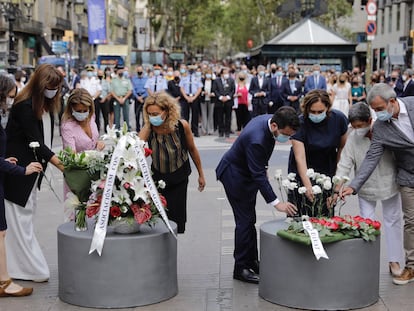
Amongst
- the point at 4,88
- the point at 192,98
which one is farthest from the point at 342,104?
the point at 4,88

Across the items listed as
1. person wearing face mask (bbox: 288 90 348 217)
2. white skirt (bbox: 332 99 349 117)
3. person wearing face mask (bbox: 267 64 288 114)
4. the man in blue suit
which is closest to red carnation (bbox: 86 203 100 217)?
the man in blue suit

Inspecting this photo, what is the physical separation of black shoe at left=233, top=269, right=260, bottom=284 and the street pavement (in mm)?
50

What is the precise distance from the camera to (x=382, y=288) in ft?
22.3

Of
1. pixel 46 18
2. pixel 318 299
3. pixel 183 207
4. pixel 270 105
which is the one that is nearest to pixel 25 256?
pixel 183 207

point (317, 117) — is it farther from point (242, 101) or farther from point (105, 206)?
point (242, 101)

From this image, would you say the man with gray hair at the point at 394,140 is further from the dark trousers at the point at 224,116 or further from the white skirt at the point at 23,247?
the dark trousers at the point at 224,116

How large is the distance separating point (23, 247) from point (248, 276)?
1988mm

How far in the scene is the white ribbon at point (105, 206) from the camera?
5883 millimetres

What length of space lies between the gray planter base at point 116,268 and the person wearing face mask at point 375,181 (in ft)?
6.08

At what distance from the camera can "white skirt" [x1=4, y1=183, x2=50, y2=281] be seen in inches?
269

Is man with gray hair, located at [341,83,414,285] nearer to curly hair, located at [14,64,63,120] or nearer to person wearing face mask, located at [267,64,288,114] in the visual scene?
curly hair, located at [14,64,63,120]

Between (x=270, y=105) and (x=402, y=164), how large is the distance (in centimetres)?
1472

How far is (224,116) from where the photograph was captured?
20.9 metres

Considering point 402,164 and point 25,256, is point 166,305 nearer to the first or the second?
point 25,256
